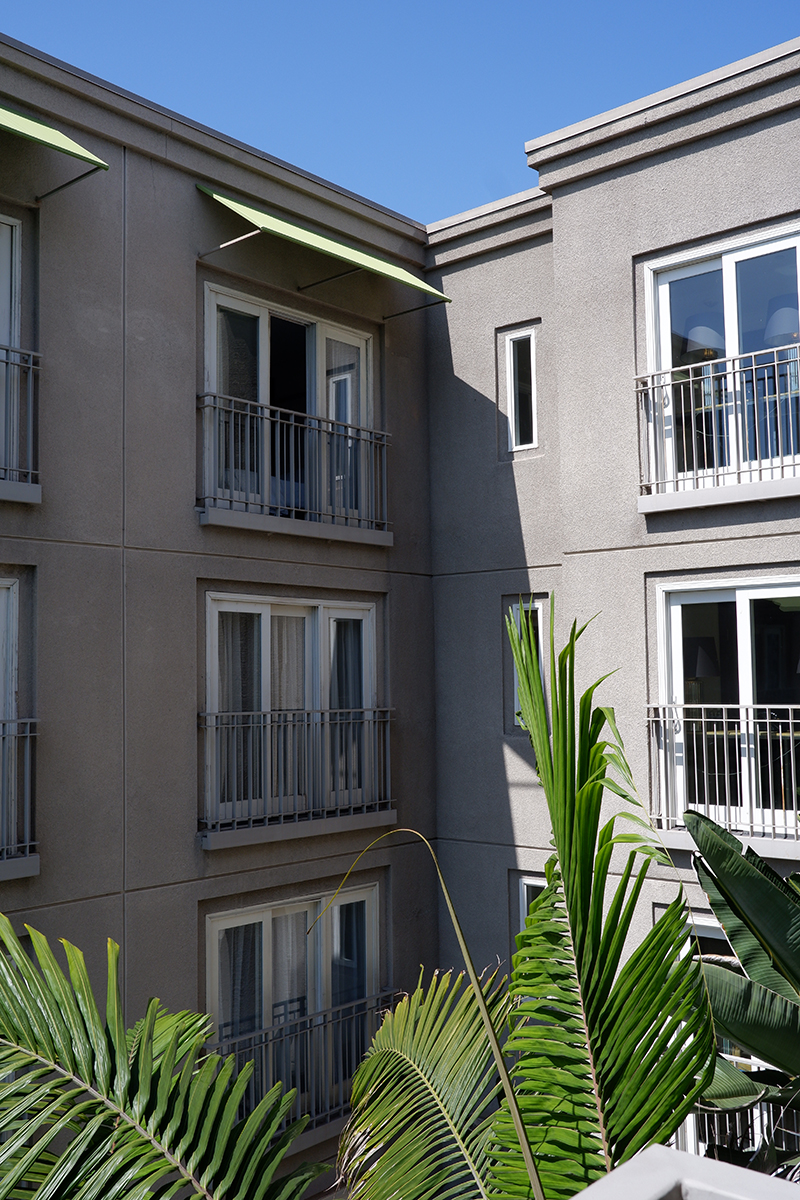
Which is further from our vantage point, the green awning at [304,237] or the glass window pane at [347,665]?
the glass window pane at [347,665]

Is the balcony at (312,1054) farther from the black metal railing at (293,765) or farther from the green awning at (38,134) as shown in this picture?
the green awning at (38,134)

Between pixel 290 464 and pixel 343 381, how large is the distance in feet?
4.61

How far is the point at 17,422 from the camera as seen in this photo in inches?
302

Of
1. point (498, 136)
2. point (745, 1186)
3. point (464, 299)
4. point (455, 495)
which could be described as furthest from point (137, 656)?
point (498, 136)

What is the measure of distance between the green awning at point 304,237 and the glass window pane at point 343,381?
1.05 meters

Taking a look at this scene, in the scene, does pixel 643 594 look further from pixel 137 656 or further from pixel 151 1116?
pixel 151 1116

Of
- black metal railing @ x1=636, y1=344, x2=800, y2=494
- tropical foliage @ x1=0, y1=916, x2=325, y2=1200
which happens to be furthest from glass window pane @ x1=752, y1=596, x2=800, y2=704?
tropical foliage @ x1=0, y1=916, x2=325, y2=1200

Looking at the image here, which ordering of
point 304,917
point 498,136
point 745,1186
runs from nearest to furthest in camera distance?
1. point 745,1186
2. point 304,917
3. point 498,136

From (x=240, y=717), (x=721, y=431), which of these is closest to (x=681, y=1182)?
(x=240, y=717)

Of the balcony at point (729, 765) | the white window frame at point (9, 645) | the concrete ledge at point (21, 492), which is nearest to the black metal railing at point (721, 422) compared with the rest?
the balcony at point (729, 765)

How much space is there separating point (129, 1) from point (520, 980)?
931 centimetres

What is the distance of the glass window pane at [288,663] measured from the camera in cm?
965

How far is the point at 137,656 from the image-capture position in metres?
8.27

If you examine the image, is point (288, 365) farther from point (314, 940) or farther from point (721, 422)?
point (314, 940)
